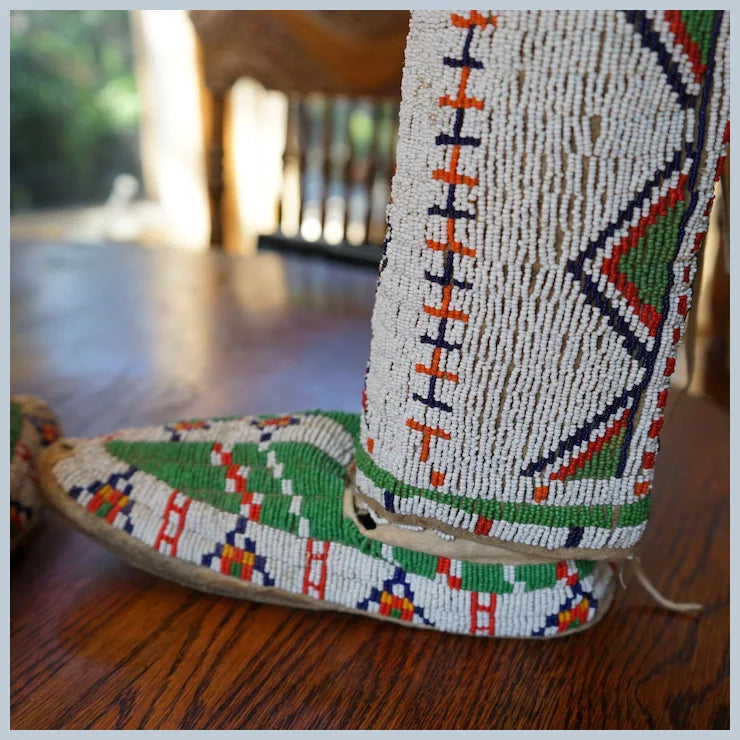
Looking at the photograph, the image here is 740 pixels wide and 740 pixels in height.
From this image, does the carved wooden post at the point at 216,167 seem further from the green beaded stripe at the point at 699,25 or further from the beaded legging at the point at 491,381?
the green beaded stripe at the point at 699,25

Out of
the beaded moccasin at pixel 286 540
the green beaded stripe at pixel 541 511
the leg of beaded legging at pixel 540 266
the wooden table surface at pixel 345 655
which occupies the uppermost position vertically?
the leg of beaded legging at pixel 540 266

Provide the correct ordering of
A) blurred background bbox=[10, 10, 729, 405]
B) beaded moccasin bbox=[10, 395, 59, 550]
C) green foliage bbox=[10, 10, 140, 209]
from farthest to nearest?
1. green foliage bbox=[10, 10, 140, 209]
2. blurred background bbox=[10, 10, 729, 405]
3. beaded moccasin bbox=[10, 395, 59, 550]

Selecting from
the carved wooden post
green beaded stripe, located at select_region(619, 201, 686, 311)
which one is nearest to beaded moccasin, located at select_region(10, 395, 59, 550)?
green beaded stripe, located at select_region(619, 201, 686, 311)

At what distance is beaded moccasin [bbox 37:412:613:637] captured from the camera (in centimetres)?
38

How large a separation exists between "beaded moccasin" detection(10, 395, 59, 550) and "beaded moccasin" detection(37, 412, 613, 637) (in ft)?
0.09

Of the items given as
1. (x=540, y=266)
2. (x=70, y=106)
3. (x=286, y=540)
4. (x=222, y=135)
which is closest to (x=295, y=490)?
(x=286, y=540)

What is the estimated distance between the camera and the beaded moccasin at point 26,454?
1.39 ft

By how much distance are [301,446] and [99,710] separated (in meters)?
0.15

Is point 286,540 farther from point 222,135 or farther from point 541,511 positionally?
point 222,135

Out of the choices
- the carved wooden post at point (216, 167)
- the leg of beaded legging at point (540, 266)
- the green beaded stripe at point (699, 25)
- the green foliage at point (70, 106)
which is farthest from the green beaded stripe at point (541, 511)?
the green foliage at point (70, 106)

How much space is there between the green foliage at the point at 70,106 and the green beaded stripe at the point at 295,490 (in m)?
2.85

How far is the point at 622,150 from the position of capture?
290mm

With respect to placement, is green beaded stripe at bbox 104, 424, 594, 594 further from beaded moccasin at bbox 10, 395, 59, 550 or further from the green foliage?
the green foliage

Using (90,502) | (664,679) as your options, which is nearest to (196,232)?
(90,502)
